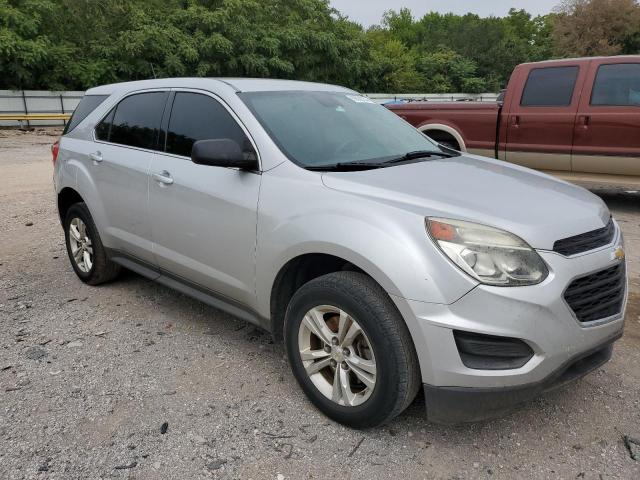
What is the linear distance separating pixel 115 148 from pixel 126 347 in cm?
150

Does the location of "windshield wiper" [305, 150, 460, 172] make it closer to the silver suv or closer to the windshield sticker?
the silver suv

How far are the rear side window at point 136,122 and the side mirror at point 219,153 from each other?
101 cm

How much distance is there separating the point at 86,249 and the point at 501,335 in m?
3.60

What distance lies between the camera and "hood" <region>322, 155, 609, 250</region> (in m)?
2.46

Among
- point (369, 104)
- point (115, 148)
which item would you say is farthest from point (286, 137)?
point (115, 148)

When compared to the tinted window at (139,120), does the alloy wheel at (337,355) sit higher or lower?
lower

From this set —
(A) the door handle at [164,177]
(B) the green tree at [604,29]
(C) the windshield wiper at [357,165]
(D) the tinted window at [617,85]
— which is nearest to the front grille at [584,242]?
(C) the windshield wiper at [357,165]

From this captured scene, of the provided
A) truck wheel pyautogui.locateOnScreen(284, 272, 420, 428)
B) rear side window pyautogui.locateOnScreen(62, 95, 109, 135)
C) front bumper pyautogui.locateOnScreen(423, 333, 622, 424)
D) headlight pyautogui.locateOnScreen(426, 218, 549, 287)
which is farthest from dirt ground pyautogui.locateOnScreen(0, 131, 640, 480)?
rear side window pyautogui.locateOnScreen(62, 95, 109, 135)

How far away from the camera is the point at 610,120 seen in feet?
22.8

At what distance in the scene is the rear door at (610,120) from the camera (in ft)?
22.6

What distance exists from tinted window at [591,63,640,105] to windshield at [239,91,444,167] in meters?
4.29

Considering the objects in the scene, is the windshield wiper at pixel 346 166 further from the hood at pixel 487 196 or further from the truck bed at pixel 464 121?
the truck bed at pixel 464 121

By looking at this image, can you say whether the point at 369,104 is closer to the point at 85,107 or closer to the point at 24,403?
the point at 85,107

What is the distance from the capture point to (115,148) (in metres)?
4.22
